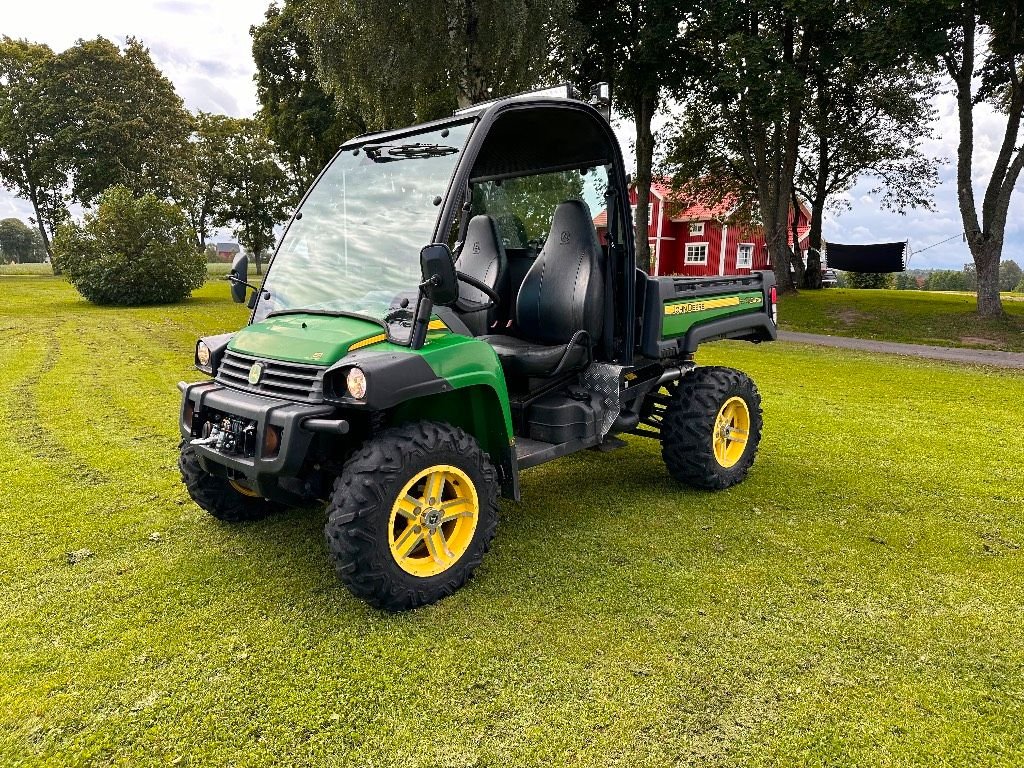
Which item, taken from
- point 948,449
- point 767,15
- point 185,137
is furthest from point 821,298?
point 185,137

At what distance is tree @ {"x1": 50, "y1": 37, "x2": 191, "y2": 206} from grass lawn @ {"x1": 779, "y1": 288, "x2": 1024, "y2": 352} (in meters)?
30.6

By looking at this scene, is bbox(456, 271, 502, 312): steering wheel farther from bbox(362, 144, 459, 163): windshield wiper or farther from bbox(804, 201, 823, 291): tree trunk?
bbox(804, 201, 823, 291): tree trunk

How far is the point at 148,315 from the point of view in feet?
59.8

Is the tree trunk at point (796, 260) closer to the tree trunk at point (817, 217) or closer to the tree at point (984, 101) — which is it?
the tree trunk at point (817, 217)

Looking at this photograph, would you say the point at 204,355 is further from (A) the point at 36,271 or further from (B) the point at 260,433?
(A) the point at 36,271

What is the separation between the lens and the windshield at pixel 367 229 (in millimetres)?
3494

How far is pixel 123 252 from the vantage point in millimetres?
20828

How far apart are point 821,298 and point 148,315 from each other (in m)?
19.2

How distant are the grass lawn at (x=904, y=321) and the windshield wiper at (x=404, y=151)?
14.9 metres

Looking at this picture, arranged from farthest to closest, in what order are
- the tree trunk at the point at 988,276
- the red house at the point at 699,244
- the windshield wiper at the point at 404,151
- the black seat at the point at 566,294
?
the red house at the point at 699,244
the tree trunk at the point at 988,276
the black seat at the point at 566,294
the windshield wiper at the point at 404,151

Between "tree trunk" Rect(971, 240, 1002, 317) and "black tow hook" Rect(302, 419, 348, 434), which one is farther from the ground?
"tree trunk" Rect(971, 240, 1002, 317)

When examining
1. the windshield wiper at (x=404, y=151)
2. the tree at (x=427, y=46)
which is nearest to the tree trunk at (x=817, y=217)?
the tree at (x=427, y=46)

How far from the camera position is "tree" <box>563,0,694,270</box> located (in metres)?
16.9

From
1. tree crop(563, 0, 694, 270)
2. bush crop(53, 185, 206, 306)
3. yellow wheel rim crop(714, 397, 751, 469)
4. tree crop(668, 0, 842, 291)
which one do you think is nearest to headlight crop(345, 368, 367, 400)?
yellow wheel rim crop(714, 397, 751, 469)
